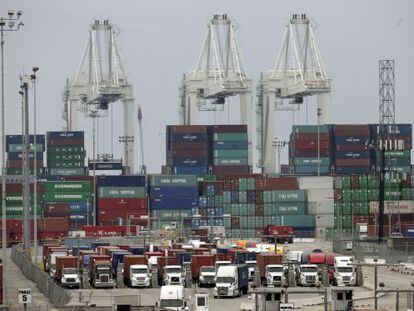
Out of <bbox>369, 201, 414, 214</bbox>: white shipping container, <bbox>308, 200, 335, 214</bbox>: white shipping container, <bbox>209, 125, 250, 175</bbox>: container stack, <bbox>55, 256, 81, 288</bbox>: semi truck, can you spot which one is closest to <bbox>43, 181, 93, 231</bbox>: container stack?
<bbox>209, 125, 250, 175</bbox>: container stack

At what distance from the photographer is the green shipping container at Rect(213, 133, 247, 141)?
18198 cm

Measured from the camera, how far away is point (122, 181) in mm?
171750

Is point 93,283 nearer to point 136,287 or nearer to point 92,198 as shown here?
point 136,287

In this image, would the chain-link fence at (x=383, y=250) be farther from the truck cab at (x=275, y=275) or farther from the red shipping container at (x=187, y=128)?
the red shipping container at (x=187, y=128)

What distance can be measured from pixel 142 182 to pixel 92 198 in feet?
21.5

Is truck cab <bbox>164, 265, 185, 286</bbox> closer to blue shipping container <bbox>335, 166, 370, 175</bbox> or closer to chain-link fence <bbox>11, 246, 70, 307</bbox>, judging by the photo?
chain-link fence <bbox>11, 246, 70, 307</bbox>

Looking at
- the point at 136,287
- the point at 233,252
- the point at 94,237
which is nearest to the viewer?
the point at 136,287

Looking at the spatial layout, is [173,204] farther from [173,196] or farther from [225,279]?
[225,279]

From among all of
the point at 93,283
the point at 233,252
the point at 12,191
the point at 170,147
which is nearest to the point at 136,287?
the point at 93,283

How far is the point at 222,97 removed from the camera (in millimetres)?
192250

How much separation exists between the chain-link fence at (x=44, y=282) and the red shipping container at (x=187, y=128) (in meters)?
65.7

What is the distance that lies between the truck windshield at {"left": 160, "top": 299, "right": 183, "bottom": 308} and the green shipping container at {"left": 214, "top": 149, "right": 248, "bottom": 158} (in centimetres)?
11564

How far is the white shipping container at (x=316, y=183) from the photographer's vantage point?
16212 cm

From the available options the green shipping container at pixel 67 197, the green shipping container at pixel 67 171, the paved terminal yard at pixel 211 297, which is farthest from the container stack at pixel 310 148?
the paved terminal yard at pixel 211 297
